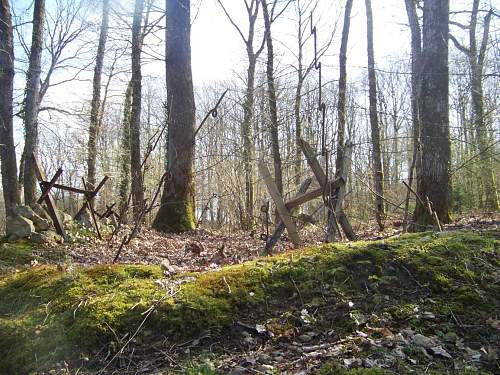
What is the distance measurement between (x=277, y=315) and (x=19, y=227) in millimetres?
5977

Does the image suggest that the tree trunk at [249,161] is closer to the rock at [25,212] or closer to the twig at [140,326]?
the rock at [25,212]

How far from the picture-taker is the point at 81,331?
2672mm

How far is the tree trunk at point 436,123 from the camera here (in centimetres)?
703

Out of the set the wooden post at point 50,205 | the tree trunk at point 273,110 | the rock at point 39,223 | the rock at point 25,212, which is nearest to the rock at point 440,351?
the wooden post at point 50,205

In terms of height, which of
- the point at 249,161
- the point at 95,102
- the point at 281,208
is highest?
the point at 95,102

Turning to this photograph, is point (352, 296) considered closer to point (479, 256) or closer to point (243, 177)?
point (479, 256)

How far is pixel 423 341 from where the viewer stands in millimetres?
2551

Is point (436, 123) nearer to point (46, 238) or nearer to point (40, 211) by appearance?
point (46, 238)

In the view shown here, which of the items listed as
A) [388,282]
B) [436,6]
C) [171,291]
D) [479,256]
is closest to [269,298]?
[171,291]

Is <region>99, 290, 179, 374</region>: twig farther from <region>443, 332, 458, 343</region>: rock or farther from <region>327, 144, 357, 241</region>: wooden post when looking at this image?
<region>327, 144, 357, 241</region>: wooden post

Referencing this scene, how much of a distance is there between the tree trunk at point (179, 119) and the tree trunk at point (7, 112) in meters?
3.77

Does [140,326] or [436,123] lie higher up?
[436,123]

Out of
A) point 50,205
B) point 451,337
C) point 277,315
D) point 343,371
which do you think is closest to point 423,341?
point 451,337

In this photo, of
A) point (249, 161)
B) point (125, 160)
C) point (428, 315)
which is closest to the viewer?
point (428, 315)
